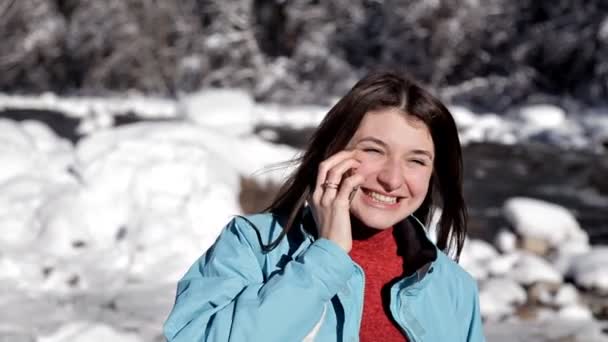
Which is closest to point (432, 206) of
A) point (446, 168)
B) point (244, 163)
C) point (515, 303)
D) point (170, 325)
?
point (446, 168)

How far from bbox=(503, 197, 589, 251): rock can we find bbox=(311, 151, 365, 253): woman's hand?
699cm

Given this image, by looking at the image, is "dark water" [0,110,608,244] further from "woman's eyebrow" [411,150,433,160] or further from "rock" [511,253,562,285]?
"woman's eyebrow" [411,150,433,160]

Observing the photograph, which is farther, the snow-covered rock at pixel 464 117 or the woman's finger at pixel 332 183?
the snow-covered rock at pixel 464 117

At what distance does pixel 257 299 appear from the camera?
1312 mm

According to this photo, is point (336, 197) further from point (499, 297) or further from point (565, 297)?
point (565, 297)

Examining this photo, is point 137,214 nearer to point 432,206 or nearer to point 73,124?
point 432,206

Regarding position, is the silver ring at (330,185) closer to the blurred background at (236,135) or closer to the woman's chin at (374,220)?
the woman's chin at (374,220)

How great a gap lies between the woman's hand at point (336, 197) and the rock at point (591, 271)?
228 inches

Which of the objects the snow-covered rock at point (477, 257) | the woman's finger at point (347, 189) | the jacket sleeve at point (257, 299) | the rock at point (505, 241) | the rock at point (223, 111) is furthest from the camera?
the rock at point (223, 111)

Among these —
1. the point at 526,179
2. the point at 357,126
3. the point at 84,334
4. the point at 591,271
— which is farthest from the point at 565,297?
the point at 526,179

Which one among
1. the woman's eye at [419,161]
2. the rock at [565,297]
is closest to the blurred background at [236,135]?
the rock at [565,297]

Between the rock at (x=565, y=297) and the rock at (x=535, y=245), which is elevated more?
the rock at (x=565, y=297)

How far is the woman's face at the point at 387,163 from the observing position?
1.52 meters

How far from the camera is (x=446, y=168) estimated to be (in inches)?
69.4
